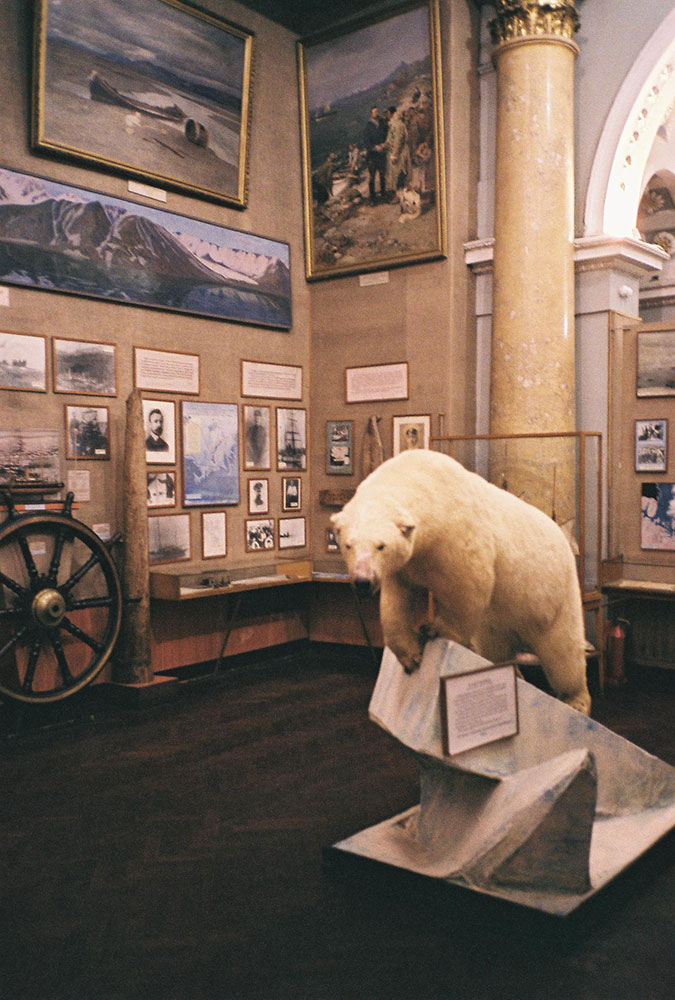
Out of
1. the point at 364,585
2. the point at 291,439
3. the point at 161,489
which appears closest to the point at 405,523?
the point at 364,585

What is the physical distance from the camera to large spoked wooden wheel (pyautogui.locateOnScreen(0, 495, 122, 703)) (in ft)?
19.1

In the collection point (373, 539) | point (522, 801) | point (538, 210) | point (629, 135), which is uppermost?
point (629, 135)

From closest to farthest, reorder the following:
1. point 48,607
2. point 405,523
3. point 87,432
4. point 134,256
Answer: point 405,523 → point 48,607 → point 87,432 → point 134,256

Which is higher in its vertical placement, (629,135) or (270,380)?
(629,135)

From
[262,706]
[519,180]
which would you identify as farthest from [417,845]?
[519,180]

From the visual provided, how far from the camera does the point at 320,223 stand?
8242mm

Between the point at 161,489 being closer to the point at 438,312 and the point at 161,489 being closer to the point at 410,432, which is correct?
the point at 410,432

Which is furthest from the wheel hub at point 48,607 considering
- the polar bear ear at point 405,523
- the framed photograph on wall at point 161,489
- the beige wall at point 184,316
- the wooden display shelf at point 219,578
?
the polar bear ear at point 405,523

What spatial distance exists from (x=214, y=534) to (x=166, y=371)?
141 centimetres

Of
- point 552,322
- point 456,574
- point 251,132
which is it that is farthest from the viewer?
point 251,132

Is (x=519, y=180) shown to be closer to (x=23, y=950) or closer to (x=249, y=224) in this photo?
(x=249, y=224)

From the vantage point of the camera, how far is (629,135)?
7285mm

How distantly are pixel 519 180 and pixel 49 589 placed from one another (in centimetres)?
472

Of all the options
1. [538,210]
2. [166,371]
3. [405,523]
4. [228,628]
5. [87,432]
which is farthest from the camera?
[228,628]
